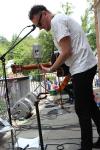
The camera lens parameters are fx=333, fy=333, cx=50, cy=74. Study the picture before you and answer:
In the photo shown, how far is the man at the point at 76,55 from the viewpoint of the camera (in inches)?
129

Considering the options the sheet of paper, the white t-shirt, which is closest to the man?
the white t-shirt

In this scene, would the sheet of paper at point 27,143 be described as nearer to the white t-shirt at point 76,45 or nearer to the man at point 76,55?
the man at point 76,55

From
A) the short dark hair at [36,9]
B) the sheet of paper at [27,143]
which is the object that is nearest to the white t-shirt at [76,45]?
the short dark hair at [36,9]

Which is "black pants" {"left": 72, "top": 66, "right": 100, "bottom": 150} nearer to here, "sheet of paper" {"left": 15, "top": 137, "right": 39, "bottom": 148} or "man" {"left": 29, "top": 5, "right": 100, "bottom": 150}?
"man" {"left": 29, "top": 5, "right": 100, "bottom": 150}

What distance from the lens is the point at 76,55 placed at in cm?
336

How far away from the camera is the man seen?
10.7 feet

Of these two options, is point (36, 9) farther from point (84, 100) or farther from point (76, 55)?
point (84, 100)

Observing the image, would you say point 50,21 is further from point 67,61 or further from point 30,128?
point 30,128

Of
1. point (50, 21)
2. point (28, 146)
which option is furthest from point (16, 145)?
point (50, 21)

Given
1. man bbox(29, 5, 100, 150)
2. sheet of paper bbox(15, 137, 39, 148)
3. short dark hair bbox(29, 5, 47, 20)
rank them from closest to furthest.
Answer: man bbox(29, 5, 100, 150) < short dark hair bbox(29, 5, 47, 20) < sheet of paper bbox(15, 137, 39, 148)

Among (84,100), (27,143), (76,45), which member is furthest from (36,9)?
(27,143)

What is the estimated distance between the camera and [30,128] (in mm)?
5543

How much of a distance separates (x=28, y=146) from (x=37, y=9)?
157 cm

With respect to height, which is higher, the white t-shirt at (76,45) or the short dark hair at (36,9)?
the short dark hair at (36,9)
